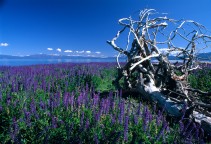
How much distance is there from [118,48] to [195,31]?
3360 millimetres

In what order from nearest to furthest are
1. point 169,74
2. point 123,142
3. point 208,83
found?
point 123,142 < point 169,74 < point 208,83

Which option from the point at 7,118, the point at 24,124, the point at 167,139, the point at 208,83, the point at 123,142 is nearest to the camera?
the point at 123,142

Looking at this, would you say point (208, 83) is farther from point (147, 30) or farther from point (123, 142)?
point (123, 142)

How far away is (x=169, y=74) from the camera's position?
316 inches

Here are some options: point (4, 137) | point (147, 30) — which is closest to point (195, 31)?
point (147, 30)

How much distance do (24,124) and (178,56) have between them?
7241 millimetres

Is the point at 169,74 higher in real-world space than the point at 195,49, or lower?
lower

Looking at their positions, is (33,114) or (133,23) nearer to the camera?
(33,114)

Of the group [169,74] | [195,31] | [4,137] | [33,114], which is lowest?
[4,137]

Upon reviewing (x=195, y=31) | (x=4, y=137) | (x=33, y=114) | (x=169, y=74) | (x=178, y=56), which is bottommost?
(x=4, y=137)

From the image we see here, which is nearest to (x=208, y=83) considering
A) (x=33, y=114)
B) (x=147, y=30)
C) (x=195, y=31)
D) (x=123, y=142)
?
→ (x=195, y=31)

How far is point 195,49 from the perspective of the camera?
9.56m

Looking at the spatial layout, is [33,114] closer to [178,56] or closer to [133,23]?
[133,23]

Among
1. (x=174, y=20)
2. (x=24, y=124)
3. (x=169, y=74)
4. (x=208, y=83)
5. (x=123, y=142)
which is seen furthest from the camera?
(x=174, y=20)
